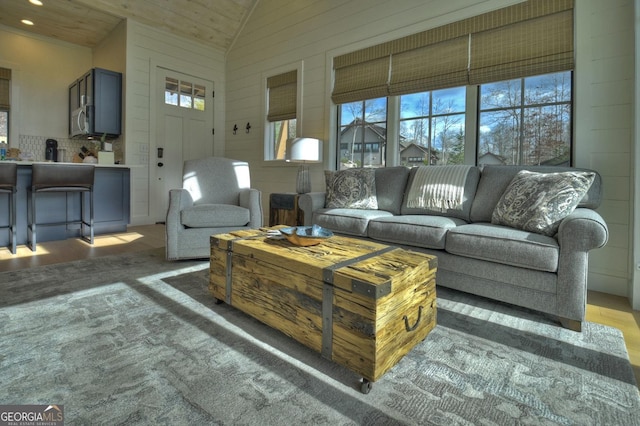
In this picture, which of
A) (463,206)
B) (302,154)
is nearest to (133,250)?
(302,154)

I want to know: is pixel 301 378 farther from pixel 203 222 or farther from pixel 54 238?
pixel 54 238

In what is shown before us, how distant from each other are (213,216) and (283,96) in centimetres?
261

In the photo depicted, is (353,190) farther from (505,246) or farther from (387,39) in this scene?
(387,39)

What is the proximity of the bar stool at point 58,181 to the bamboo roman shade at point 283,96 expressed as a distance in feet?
8.23

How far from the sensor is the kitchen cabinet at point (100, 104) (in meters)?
4.95

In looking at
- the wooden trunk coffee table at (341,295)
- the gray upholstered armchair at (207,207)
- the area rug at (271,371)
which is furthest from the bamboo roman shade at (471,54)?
the wooden trunk coffee table at (341,295)

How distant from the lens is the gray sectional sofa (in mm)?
1817

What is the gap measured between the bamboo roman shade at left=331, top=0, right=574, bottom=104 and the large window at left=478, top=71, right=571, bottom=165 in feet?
0.58

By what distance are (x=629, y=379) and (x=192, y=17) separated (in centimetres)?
634

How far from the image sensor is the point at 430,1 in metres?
3.42

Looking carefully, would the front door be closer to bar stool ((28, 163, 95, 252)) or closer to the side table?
bar stool ((28, 163, 95, 252))

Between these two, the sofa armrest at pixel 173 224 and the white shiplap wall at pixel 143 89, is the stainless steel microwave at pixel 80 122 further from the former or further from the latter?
the sofa armrest at pixel 173 224

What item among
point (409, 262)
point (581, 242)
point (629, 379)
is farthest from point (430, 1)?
point (629, 379)
